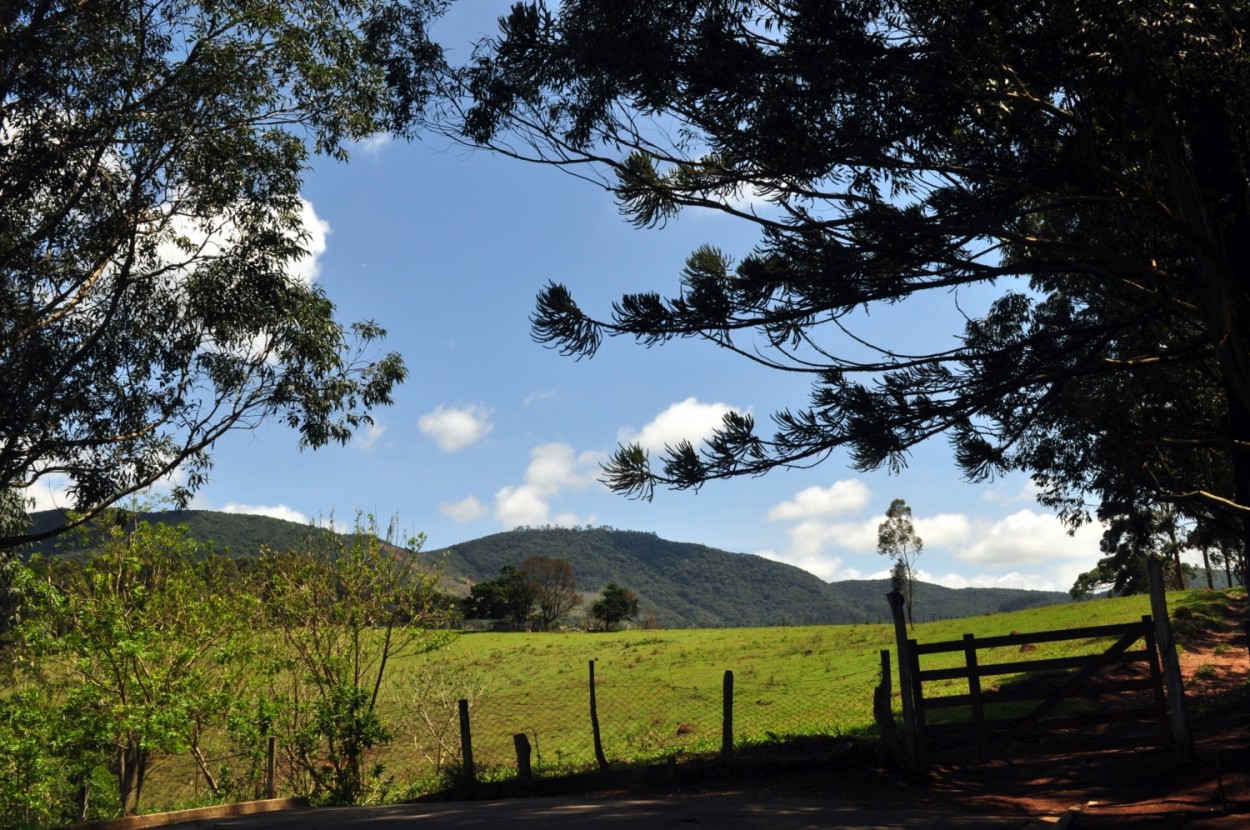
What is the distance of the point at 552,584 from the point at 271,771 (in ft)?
248

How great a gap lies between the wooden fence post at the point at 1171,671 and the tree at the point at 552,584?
77.0 metres

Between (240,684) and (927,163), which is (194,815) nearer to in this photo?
(240,684)

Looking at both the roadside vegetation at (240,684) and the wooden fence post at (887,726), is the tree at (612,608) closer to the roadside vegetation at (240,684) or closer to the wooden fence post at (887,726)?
the roadside vegetation at (240,684)

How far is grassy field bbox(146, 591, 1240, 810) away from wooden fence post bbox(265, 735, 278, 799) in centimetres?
180

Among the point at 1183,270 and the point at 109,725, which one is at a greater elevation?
the point at 1183,270

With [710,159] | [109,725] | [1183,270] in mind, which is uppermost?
[710,159]

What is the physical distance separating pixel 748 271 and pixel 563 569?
83.2 meters

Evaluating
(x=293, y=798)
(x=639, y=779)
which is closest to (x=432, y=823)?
(x=639, y=779)

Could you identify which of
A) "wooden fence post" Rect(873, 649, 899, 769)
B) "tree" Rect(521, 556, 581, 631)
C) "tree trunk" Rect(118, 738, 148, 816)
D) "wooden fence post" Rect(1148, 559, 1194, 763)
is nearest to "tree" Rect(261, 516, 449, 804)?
"tree trunk" Rect(118, 738, 148, 816)

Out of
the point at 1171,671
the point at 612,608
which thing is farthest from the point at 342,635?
the point at 612,608

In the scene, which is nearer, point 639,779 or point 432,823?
point 432,823

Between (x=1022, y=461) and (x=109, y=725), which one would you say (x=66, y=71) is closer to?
(x=109, y=725)

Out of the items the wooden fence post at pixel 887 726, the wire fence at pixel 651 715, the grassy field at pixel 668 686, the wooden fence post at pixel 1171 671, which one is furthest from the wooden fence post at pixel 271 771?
the wooden fence post at pixel 1171 671

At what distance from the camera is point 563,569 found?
91.7 meters
